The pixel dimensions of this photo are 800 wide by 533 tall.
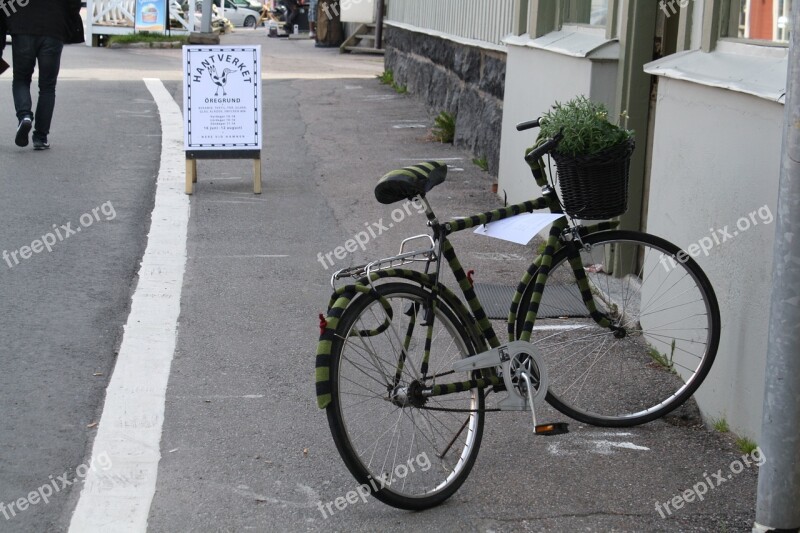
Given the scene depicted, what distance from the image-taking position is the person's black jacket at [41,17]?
10805 millimetres

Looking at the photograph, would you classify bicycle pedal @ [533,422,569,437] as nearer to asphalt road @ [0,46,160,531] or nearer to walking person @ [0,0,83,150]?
asphalt road @ [0,46,160,531]

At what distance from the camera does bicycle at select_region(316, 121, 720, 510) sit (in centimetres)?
391

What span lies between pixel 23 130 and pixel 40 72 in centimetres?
60

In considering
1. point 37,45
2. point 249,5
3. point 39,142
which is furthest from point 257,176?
point 249,5

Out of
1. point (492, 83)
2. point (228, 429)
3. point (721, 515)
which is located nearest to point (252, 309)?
point (228, 429)

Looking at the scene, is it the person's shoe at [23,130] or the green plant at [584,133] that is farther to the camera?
the person's shoe at [23,130]

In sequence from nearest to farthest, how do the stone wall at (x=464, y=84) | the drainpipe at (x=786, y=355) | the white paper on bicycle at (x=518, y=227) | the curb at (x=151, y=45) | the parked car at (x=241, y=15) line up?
the drainpipe at (x=786, y=355) < the white paper on bicycle at (x=518, y=227) < the stone wall at (x=464, y=84) < the curb at (x=151, y=45) < the parked car at (x=241, y=15)

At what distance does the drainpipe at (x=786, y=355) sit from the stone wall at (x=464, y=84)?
696 centimetres

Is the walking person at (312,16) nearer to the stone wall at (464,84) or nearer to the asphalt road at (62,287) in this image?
the stone wall at (464,84)

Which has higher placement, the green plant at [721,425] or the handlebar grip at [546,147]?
the handlebar grip at [546,147]

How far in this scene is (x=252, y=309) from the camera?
632 cm

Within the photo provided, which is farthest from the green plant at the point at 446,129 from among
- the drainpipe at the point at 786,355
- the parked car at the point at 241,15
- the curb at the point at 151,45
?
the parked car at the point at 241,15

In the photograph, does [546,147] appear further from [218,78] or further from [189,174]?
[218,78]

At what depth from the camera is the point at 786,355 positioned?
3.54 metres
